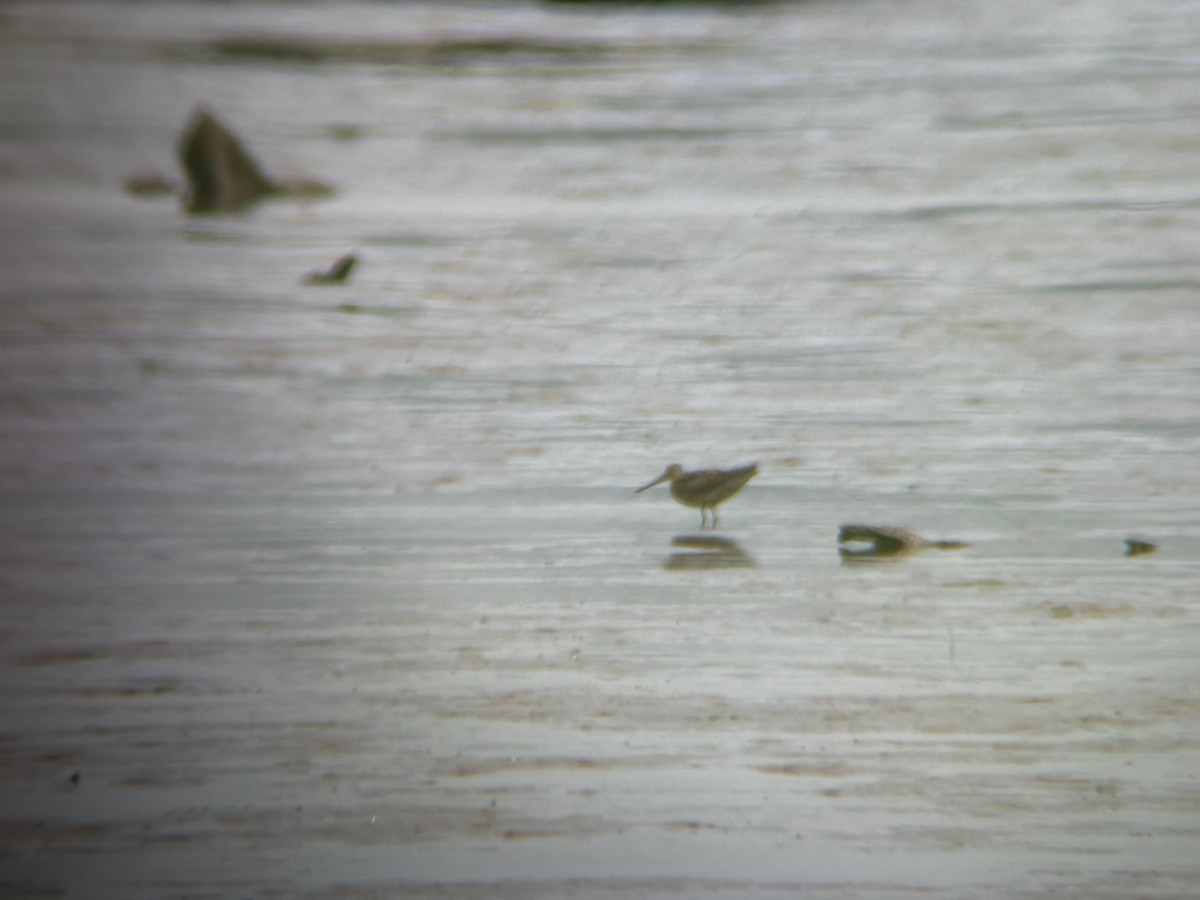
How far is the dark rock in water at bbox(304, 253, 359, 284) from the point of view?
324 centimetres

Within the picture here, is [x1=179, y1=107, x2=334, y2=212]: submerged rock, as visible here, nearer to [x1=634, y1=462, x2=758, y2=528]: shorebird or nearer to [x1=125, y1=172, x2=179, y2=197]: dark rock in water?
[x1=125, y1=172, x2=179, y2=197]: dark rock in water

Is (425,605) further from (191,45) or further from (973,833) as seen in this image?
(191,45)

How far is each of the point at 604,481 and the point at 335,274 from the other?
133cm

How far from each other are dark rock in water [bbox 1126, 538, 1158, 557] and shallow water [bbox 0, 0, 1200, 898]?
0.02 metres

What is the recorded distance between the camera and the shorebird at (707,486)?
1.93 meters

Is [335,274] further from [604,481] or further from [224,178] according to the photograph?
[604,481]

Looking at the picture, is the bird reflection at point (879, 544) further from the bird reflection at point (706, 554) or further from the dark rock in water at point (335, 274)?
the dark rock in water at point (335, 274)

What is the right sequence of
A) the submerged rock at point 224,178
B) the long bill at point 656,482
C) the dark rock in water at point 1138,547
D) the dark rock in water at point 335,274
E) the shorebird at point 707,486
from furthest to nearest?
1. the submerged rock at point 224,178
2. the dark rock in water at point 335,274
3. the long bill at point 656,482
4. the shorebird at point 707,486
5. the dark rock in water at point 1138,547

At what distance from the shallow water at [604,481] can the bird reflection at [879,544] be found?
28 millimetres

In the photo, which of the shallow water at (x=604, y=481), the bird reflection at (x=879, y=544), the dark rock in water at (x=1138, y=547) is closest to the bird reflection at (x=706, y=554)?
the shallow water at (x=604, y=481)

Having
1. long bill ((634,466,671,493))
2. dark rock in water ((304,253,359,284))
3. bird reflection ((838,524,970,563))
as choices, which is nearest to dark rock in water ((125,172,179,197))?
dark rock in water ((304,253,359,284))

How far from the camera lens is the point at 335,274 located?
327cm

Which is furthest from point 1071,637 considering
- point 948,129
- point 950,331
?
point 948,129

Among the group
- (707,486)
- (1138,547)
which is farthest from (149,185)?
(1138,547)
